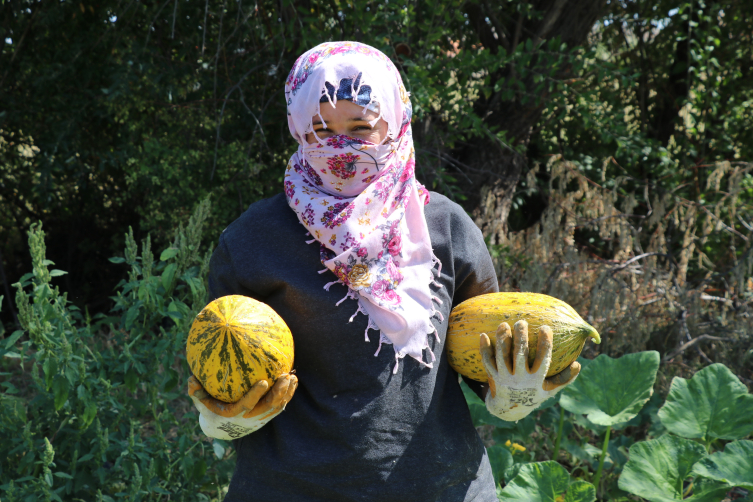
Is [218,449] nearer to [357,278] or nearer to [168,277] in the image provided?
[168,277]

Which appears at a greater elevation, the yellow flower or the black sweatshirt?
the yellow flower

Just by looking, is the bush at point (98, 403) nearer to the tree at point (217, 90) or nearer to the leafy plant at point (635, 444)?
the leafy plant at point (635, 444)

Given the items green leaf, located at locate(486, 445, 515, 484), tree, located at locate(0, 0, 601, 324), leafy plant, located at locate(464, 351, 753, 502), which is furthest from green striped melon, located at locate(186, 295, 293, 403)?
tree, located at locate(0, 0, 601, 324)

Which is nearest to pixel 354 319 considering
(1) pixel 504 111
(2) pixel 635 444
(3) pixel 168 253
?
(3) pixel 168 253

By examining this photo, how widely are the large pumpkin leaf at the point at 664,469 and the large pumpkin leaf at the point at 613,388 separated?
20cm

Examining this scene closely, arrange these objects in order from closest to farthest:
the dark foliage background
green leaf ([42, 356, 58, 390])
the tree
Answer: green leaf ([42, 356, 58, 390]) → the dark foliage background → the tree

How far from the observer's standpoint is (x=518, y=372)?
150 centimetres

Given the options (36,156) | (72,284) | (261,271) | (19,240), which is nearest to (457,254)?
(261,271)

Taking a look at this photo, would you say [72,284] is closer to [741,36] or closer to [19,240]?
[19,240]

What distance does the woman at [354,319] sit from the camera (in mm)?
1466

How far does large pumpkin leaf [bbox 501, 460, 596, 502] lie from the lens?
2.15 m

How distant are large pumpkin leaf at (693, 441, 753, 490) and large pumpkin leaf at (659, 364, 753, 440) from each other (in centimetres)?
20

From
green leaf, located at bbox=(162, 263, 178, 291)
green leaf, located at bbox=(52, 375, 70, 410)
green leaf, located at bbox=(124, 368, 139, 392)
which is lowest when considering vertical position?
green leaf, located at bbox=(124, 368, 139, 392)

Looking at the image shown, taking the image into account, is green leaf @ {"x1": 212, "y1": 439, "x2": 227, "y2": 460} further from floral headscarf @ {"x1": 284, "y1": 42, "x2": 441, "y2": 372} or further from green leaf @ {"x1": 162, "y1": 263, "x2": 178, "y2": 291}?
floral headscarf @ {"x1": 284, "y1": 42, "x2": 441, "y2": 372}
